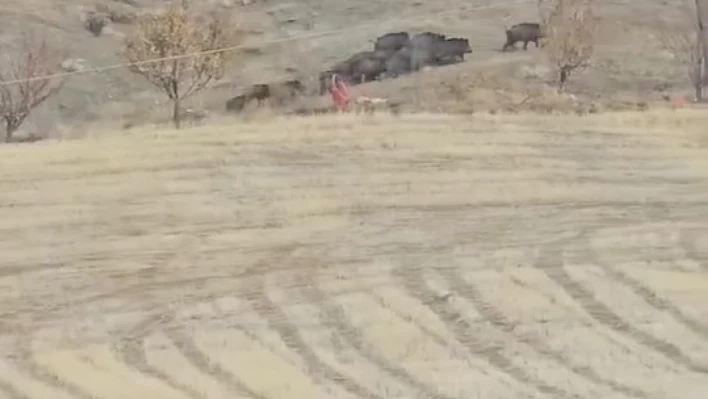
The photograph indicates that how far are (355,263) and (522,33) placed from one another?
6.11ft

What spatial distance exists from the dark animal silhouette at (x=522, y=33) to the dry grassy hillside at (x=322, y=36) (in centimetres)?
3

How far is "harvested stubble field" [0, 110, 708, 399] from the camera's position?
56 centimetres

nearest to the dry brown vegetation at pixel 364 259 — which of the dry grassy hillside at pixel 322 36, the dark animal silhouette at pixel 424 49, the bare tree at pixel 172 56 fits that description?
the bare tree at pixel 172 56

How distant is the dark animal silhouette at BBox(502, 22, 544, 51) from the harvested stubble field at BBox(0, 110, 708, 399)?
1671 mm

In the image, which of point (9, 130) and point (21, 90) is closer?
point (9, 130)

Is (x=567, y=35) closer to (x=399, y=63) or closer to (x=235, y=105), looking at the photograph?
(x=399, y=63)

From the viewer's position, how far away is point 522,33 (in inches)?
93.7

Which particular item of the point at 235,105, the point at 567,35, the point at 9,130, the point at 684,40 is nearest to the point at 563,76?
the point at 567,35

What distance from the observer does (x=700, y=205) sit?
648 millimetres

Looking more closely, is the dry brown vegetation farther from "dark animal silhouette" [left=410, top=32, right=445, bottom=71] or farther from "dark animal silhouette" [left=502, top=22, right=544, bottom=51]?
"dark animal silhouette" [left=502, top=22, right=544, bottom=51]

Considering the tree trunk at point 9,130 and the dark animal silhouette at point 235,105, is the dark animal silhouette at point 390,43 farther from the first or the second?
the tree trunk at point 9,130

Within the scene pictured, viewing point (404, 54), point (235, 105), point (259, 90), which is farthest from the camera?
point (404, 54)

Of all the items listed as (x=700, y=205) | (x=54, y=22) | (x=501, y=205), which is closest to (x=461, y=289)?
(x=501, y=205)

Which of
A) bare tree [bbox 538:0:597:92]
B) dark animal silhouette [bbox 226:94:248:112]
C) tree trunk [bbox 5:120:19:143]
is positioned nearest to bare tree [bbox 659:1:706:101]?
bare tree [bbox 538:0:597:92]
